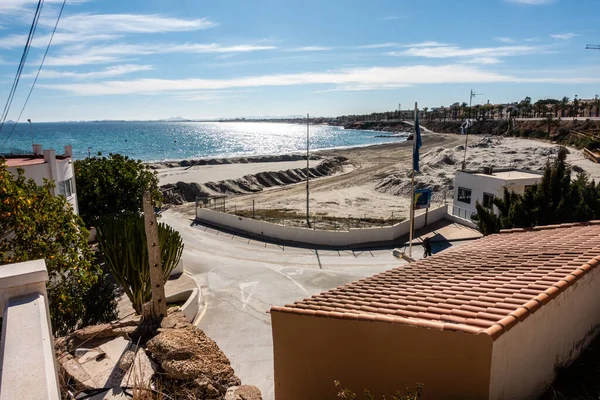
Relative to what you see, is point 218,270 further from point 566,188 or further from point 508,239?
point 566,188

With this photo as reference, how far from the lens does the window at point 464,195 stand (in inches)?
1217

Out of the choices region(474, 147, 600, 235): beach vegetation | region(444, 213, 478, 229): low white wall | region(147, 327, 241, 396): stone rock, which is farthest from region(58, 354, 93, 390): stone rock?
region(444, 213, 478, 229): low white wall

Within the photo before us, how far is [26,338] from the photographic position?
12.8 ft

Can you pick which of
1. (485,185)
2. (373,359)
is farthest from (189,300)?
(485,185)

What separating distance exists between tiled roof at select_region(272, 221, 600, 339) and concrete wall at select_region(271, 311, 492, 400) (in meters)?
0.16

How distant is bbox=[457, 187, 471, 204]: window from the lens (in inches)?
1217

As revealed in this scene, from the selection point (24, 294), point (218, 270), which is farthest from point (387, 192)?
point (24, 294)

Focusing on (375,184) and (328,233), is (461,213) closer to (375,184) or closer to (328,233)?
(328,233)

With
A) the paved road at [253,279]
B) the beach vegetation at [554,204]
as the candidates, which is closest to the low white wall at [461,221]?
the paved road at [253,279]

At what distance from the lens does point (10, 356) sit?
3.61 m

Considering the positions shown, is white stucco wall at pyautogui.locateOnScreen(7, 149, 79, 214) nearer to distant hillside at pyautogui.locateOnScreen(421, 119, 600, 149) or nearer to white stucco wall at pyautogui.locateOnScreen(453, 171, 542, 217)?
white stucco wall at pyautogui.locateOnScreen(453, 171, 542, 217)

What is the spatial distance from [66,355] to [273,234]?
20390 mm

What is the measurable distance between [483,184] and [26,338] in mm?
29374

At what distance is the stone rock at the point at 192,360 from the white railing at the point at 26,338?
11.9 ft
